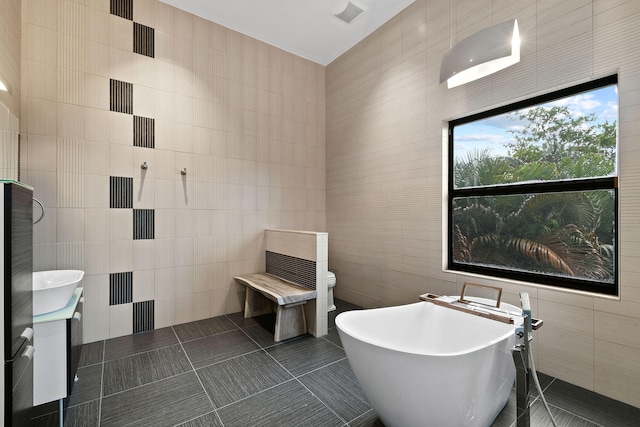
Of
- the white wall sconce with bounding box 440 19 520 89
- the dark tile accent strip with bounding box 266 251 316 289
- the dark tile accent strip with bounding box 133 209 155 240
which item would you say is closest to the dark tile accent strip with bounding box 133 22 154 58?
the dark tile accent strip with bounding box 133 209 155 240

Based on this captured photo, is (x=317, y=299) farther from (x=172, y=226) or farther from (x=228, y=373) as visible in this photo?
(x=172, y=226)

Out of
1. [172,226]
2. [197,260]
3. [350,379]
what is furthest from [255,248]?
[350,379]

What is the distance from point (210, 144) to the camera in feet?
10.2

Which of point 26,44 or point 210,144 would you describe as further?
point 210,144

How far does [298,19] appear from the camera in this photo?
121 inches

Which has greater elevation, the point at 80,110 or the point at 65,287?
the point at 80,110

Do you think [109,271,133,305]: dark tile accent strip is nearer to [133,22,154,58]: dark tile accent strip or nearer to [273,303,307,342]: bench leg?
[273,303,307,342]: bench leg

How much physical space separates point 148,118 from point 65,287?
1.78 meters

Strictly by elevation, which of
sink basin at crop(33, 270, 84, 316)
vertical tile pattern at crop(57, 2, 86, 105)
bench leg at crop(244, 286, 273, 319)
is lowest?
bench leg at crop(244, 286, 273, 319)

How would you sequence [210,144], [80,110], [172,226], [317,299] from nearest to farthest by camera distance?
[80,110] < [317,299] < [172,226] < [210,144]

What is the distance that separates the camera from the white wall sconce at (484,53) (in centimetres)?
161

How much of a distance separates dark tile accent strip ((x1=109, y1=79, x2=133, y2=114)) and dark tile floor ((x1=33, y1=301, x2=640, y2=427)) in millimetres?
2099

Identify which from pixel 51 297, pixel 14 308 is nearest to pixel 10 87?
pixel 51 297

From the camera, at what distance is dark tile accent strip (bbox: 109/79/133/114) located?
260cm
